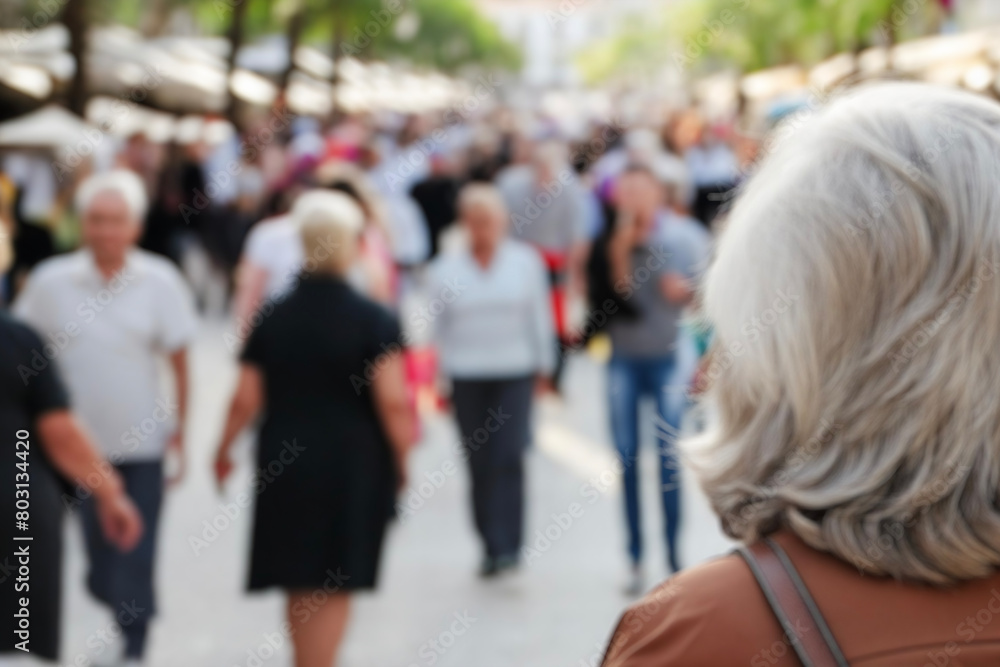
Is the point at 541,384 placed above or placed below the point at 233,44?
below

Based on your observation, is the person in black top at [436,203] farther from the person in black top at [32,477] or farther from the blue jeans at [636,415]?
the person in black top at [32,477]

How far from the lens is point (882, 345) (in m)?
1.35

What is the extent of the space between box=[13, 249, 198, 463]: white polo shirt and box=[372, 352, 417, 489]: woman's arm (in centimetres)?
103

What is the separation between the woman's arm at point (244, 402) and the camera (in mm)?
4410

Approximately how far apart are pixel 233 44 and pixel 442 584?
1876cm

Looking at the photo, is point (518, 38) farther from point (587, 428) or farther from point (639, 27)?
point (587, 428)

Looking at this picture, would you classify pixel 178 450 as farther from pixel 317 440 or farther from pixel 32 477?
pixel 32 477

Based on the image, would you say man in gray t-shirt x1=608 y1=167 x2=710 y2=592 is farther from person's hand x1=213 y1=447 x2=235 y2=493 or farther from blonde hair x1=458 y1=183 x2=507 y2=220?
person's hand x1=213 y1=447 x2=235 y2=493

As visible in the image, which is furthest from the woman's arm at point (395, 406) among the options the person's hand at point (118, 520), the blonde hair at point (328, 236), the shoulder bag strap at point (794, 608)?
the shoulder bag strap at point (794, 608)

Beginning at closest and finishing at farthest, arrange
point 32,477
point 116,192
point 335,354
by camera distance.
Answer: point 32,477 < point 335,354 < point 116,192

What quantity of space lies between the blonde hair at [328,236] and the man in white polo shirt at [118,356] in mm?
771

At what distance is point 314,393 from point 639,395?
225 centimetres

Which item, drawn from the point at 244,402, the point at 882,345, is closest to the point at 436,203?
the point at 244,402

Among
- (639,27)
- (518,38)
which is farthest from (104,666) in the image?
(518,38)
